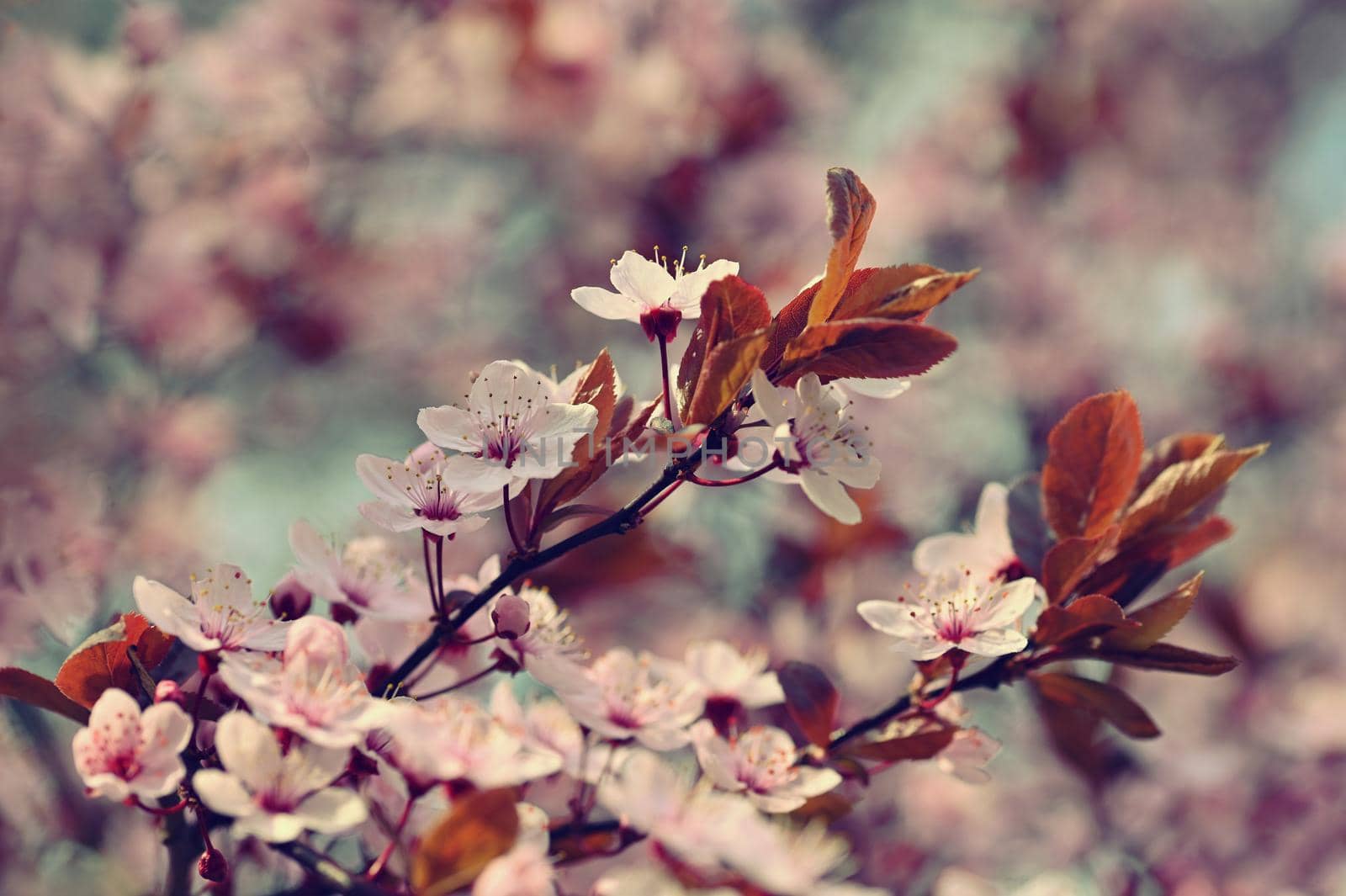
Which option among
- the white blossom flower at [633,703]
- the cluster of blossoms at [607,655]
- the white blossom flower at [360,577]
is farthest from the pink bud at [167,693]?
the white blossom flower at [633,703]

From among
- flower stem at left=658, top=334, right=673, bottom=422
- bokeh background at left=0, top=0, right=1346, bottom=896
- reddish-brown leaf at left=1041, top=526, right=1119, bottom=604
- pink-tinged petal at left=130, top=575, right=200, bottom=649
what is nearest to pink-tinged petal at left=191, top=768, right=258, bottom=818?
pink-tinged petal at left=130, top=575, right=200, bottom=649

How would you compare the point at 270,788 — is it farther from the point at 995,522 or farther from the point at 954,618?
the point at 995,522

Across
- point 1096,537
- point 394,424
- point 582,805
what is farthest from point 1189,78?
point 582,805

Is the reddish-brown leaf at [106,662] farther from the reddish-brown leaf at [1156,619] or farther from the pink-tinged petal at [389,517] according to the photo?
the reddish-brown leaf at [1156,619]

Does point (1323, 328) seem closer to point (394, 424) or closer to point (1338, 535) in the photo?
point (1338, 535)

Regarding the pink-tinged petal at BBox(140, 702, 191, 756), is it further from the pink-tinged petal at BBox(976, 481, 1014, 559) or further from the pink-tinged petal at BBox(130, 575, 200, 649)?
the pink-tinged petal at BBox(976, 481, 1014, 559)

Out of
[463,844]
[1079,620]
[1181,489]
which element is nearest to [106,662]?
[463,844]

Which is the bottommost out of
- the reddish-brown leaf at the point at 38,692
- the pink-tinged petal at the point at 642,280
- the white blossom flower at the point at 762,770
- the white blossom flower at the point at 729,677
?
the white blossom flower at the point at 729,677
